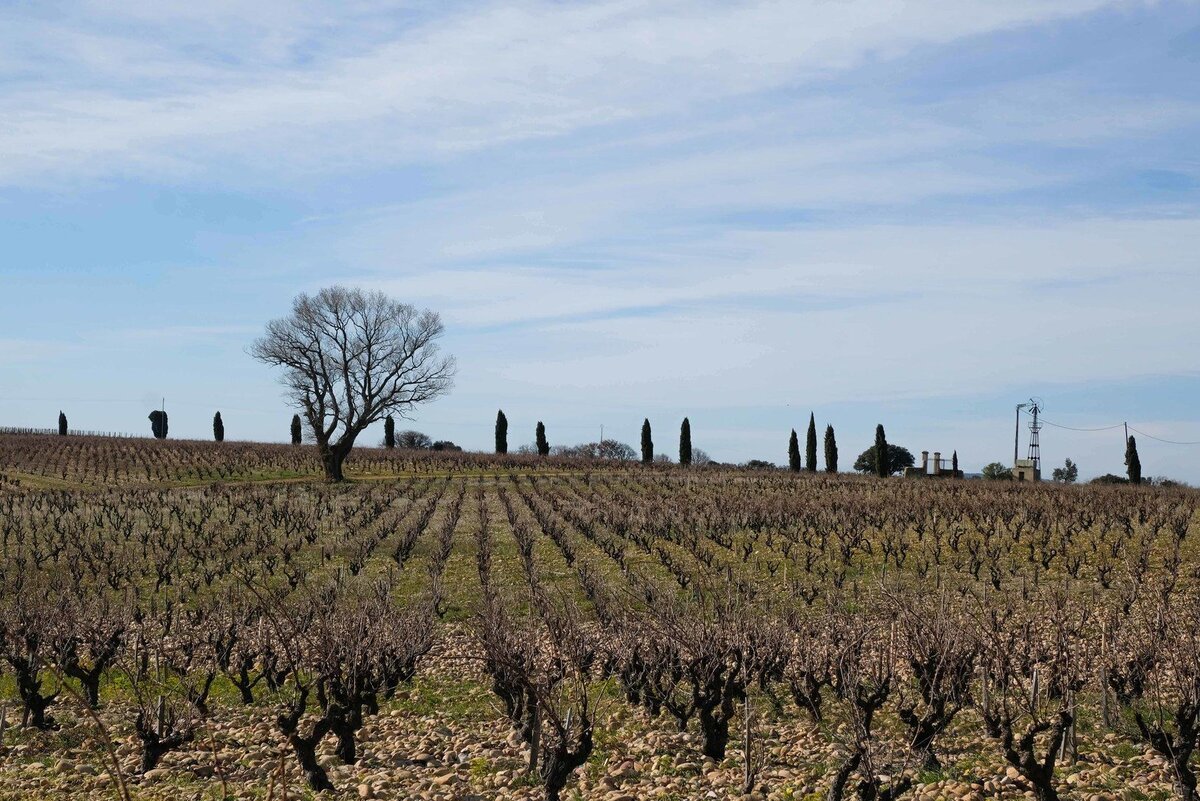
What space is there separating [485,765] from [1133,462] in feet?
179

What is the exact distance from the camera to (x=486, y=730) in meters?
12.9

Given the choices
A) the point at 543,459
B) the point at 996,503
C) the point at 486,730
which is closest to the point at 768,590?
the point at 486,730

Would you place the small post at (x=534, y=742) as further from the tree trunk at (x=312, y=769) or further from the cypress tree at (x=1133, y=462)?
the cypress tree at (x=1133, y=462)

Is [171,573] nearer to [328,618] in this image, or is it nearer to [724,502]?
[328,618]

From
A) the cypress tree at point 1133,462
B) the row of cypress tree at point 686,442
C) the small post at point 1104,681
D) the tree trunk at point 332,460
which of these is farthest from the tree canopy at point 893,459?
the small post at point 1104,681

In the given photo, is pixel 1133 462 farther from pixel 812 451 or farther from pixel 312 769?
pixel 312 769

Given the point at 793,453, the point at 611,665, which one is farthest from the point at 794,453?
the point at 611,665

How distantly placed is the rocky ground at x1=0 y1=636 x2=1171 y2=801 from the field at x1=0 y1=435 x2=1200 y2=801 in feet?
0.15

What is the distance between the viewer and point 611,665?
45.7 ft

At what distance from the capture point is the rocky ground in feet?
33.3

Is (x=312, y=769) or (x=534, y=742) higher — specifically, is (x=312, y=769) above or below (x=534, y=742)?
below

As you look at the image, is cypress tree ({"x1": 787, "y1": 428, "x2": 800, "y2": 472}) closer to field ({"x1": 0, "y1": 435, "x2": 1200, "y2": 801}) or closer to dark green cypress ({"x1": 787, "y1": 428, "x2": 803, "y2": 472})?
dark green cypress ({"x1": 787, "y1": 428, "x2": 803, "y2": 472})

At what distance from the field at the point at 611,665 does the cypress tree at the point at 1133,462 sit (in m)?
28.0

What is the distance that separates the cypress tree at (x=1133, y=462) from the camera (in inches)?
2239
